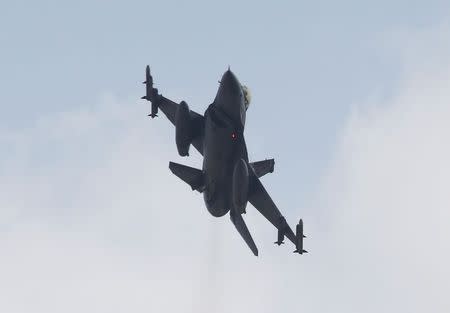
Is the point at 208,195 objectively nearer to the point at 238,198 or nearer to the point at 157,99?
the point at 238,198

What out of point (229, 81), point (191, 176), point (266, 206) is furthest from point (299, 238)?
point (229, 81)

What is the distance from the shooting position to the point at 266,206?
97.4 m

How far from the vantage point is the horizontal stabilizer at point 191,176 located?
93.7 m

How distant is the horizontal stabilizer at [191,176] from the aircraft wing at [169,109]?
2.72m

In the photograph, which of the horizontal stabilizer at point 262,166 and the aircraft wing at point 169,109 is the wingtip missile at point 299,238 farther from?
the aircraft wing at point 169,109

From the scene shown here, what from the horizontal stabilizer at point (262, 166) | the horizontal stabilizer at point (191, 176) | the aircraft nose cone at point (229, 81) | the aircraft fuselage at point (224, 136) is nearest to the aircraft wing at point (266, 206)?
the horizontal stabilizer at point (262, 166)

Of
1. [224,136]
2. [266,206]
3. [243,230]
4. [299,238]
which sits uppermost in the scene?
[224,136]

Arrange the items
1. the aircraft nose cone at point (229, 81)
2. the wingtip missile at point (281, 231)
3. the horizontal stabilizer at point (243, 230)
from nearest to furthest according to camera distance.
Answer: the aircraft nose cone at point (229, 81), the horizontal stabilizer at point (243, 230), the wingtip missile at point (281, 231)

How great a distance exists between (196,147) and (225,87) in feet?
31.5

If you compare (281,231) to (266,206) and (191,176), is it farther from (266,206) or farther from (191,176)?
(191,176)

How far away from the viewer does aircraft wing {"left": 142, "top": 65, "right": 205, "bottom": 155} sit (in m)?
94.8

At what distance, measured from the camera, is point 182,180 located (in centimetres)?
9450

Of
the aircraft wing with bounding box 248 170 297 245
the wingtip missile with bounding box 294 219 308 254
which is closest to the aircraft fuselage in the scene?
the aircraft wing with bounding box 248 170 297 245

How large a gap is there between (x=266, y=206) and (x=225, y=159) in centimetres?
951
